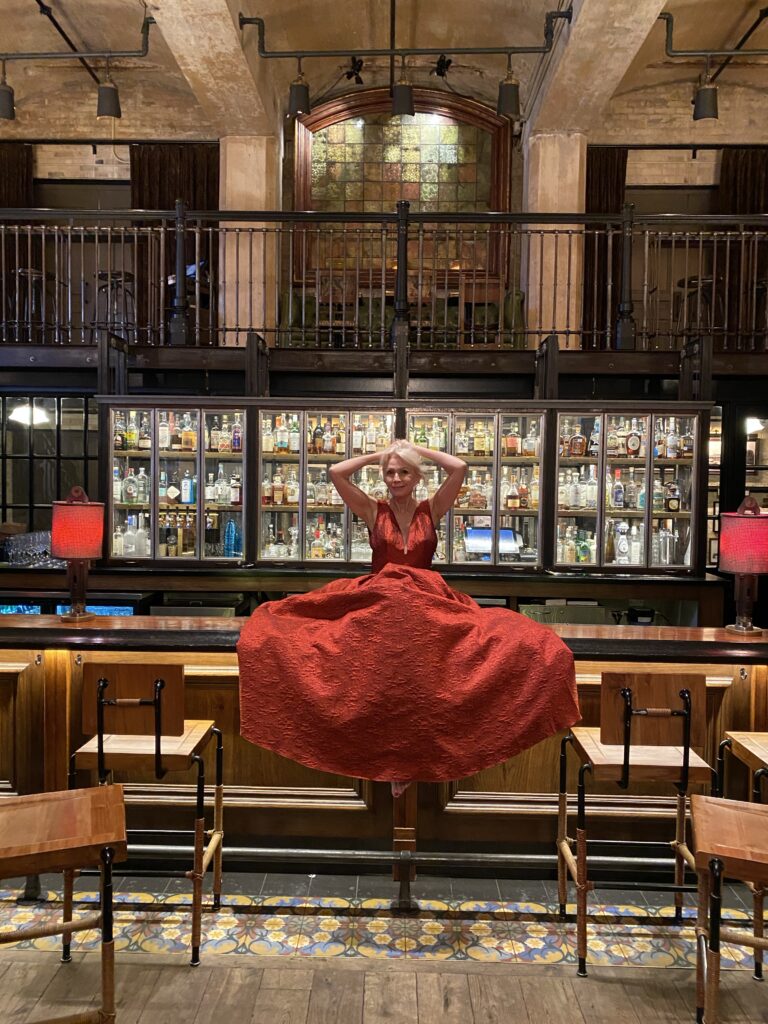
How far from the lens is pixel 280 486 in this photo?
6.37 meters

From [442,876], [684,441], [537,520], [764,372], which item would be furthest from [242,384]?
[442,876]

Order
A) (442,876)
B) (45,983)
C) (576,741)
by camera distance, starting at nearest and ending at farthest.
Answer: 1. (45,983)
2. (576,741)
3. (442,876)

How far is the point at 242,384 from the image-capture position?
24.5 feet

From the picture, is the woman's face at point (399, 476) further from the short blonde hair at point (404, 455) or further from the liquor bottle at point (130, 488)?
the liquor bottle at point (130, 488)

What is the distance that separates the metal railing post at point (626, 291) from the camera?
6723 millimetres

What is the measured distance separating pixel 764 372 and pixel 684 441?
143cm

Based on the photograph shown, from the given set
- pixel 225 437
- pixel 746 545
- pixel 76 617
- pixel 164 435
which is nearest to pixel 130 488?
pixel 164 435

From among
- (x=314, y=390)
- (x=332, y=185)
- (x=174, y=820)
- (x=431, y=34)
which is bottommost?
(x=174, y=820)

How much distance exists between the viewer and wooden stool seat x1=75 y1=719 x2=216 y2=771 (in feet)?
8.82

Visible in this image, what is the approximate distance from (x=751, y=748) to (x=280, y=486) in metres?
4.36

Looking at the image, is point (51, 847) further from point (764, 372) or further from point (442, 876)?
point (764, 372)

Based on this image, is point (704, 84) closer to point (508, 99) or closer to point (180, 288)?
point (508, 99)

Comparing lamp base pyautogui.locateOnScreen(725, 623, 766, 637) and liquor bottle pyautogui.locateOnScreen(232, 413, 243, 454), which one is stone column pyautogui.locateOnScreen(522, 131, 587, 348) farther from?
lamp base pyautogui.locateOnScreen(725, 623, 766, 637)

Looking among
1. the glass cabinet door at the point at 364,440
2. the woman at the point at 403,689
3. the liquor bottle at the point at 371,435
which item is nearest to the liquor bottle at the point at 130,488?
the glass cabinet door at the point at 364,440
